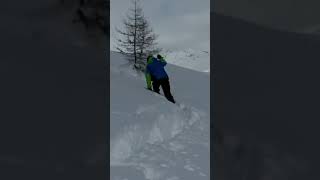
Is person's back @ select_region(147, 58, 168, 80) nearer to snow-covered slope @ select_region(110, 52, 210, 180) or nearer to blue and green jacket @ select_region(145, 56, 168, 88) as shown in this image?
blue and green jacket @ select_region(145, 56, 168, 88)

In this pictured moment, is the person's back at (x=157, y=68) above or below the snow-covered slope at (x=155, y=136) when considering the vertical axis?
above

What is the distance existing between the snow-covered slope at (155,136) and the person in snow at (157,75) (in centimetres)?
27

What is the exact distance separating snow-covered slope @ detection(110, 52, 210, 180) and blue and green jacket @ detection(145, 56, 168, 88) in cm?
36

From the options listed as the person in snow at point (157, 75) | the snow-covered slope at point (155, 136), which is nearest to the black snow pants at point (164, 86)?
the person in snow at point (157, 75)

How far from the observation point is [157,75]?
457 inches

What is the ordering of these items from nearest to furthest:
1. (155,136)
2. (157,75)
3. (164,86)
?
(155,136), (164,86), (157,75)

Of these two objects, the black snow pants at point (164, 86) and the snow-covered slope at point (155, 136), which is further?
the black snow pants at point (164, 86)

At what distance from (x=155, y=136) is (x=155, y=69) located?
12.1 ft

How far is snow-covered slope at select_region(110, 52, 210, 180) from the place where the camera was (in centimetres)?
652

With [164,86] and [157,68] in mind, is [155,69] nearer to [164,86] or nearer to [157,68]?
[157,68]

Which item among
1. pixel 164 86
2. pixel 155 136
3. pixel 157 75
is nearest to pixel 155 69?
pixel 157 75

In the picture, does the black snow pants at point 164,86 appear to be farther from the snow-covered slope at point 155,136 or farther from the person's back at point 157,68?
the snow-covered slope at point 155,136

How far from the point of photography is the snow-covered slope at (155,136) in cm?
652
